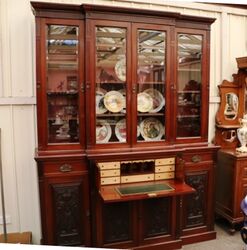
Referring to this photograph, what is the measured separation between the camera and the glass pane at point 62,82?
7.72 feet

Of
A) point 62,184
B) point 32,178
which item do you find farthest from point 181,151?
point 32,178

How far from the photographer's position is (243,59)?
10.5 ft

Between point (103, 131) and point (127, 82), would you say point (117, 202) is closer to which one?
point (103, 131)

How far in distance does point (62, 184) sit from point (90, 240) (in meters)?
0.61

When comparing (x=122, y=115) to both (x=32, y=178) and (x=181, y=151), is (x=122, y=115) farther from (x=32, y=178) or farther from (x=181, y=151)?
(x=32, y=178)

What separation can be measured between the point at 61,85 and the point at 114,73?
1.67 ft

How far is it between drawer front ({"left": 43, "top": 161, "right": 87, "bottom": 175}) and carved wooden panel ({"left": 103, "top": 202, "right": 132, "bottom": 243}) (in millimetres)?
444

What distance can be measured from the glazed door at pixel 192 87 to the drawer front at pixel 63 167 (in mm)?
1036

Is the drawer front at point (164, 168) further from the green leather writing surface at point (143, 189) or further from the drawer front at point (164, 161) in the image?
the green leather writing surface at point (143, 189)

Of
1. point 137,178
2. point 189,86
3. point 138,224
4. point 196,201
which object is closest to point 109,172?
point 137,178

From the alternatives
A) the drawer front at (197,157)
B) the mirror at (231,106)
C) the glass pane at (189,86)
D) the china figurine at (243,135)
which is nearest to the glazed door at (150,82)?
the glass pane at (189,86)

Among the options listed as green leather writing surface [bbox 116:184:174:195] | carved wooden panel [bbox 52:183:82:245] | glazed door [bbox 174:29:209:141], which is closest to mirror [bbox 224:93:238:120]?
glazed door [bbox 174:29:209:141]

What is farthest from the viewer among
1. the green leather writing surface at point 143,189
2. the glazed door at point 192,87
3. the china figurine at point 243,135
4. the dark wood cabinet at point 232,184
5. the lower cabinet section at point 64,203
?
the china figurine at point 243,135

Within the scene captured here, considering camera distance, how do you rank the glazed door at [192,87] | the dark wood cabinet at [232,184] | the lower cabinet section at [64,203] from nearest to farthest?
1. the lower cabinet section at [64,203]
2. the glazed door at [192,87]
3. the dark wood cabinet at [232,184]
